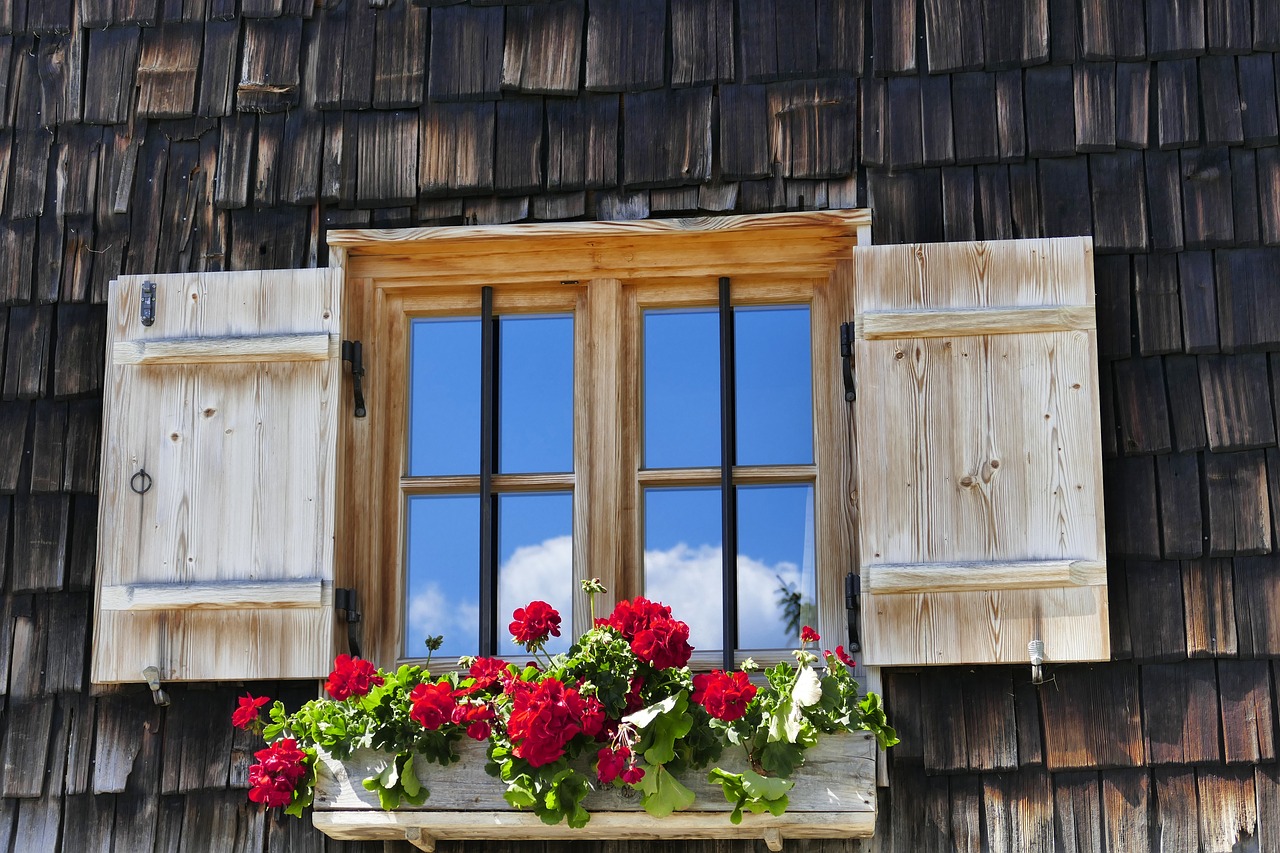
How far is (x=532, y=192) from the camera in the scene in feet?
12.8

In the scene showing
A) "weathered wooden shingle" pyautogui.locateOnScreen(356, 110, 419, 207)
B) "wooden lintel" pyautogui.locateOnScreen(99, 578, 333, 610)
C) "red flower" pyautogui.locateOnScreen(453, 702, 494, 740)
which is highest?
"weathered wooden shingle" pyautogui.locateOnScreen(356, 110, 419, 207)

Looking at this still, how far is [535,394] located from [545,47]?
2.83ft

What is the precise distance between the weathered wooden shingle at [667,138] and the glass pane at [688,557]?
76cm

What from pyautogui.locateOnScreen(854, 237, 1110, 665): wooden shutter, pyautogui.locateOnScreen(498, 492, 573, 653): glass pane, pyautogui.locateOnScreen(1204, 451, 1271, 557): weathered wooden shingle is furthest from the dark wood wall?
pyautogui.locateOnScreen(498, 492, 573, 653): glass pane

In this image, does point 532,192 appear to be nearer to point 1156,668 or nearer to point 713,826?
point 713,826

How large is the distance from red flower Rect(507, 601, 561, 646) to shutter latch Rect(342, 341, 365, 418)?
774mm

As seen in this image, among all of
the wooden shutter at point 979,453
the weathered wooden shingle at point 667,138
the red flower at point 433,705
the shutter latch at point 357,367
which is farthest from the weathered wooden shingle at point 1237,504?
the shutter latch at point 357,367

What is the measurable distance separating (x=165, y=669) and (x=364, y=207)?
3.94 feet

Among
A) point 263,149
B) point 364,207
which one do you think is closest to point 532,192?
point 364,207

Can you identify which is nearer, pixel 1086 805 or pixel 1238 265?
pixel 1086 805

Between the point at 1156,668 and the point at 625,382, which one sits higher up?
the point at 625,382

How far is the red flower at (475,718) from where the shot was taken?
3.28 m

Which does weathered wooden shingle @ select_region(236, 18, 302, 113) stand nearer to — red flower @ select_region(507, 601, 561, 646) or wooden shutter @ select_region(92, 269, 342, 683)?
wooden shutter @ select_region(92, 269, 342, 683)

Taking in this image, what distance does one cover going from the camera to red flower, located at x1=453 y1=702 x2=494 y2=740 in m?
3.28
